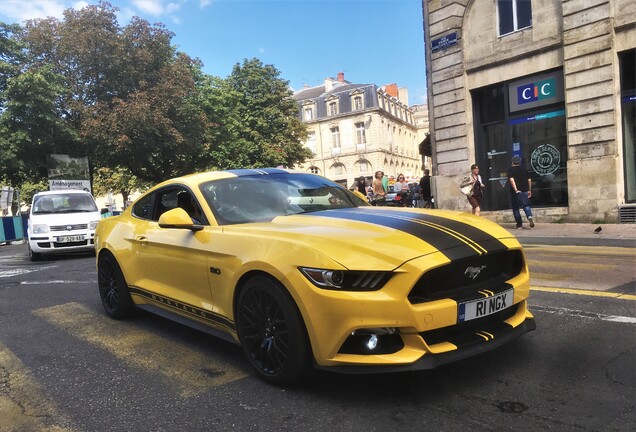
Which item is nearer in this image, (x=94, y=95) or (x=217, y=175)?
(x=217, y=175)

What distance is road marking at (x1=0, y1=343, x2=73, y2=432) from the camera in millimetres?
2863

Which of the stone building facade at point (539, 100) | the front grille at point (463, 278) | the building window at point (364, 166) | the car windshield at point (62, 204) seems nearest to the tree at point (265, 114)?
the building window at point (364, 166)

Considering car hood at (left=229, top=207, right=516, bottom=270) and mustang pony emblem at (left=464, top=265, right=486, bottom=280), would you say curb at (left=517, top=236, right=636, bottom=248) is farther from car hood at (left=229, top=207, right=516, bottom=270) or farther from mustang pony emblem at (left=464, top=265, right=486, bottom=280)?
mustang pony emblem at (left=464, top=265, right=486, bottom=280)

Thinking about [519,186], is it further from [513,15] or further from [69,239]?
[69,239]

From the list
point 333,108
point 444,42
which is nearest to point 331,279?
point 444,42

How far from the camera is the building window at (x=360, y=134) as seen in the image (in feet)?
206

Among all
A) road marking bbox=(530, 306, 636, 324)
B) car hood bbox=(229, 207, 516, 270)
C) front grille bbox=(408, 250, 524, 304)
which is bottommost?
road marking bbox=(530, 306, 636, 324)

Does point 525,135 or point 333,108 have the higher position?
point 333,108

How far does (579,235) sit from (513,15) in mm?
7405

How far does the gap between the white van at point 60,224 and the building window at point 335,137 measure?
5300 centimetres

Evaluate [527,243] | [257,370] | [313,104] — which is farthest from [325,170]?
[257,370]

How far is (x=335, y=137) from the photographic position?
64.7 meters

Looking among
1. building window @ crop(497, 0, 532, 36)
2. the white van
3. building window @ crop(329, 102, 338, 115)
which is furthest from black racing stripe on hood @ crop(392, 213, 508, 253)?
building window @ crop(329, 102, 338, 115)

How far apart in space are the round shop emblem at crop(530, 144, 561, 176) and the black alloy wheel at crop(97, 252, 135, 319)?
1224 cm
